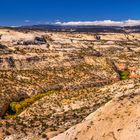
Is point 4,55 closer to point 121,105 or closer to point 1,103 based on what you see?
point 1,103

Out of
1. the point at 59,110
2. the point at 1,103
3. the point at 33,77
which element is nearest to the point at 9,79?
the point at 33,77

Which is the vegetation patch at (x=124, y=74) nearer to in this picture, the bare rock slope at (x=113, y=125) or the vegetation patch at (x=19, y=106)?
the vegetation patch at (x=19, y=106)

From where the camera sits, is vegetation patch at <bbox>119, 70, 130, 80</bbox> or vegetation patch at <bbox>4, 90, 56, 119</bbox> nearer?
vegetation patch at <bbox>4, 90, 56, 119</bbox>

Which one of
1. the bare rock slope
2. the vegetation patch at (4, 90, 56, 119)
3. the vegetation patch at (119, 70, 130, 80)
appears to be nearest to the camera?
the bare rock slope

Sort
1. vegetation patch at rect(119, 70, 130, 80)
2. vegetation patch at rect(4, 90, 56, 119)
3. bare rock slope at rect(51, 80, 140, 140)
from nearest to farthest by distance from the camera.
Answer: bare rock slope at rect(51, 80, 140, 140)
vegetation patch at rect(4, 90, 56, 119)
vegetation patch at rect(119, 70, 130, 80)

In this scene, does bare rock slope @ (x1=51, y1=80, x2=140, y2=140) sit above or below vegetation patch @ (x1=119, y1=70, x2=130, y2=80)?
above

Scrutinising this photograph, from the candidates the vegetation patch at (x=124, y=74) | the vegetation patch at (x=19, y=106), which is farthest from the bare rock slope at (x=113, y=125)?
the vegetation patch at (x=124, y=74)

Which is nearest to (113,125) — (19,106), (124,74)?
(19,106)

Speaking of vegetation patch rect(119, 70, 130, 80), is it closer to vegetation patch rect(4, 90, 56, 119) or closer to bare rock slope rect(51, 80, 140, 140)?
vegetation patch rect(4, 90, 56, 119)

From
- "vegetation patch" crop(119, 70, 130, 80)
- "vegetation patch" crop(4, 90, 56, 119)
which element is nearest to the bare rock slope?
"vegetation patch" crop(4, 90, 56, 119)

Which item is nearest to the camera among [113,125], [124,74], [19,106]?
[113,125]

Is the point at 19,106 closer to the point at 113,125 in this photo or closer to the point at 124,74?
the point at 113,125
